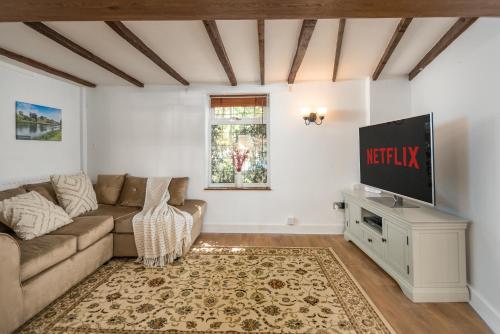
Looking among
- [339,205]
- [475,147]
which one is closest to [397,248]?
[475,147]

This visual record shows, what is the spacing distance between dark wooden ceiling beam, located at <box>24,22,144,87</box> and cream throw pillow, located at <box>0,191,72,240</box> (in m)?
1.60

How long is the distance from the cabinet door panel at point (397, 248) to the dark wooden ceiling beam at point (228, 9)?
1755 millimetres

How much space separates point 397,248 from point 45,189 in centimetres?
402

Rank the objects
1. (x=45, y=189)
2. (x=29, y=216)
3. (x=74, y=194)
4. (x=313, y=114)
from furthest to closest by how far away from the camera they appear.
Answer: (x=313, y=114), (x=74, y=194), (x=45, y=189), (x=29, y=216)

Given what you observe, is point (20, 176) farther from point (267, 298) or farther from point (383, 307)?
point (383, 307)

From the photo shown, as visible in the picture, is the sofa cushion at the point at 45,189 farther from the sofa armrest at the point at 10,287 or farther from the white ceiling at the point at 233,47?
the white ceiling at the point at 233,47

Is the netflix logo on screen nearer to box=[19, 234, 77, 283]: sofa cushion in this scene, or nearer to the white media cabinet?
the white media cabinet

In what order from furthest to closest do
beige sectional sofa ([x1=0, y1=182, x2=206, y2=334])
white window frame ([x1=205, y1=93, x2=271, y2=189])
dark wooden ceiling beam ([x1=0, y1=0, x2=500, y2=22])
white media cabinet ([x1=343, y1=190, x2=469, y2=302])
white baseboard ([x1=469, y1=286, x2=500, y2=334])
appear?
white window frame ([x1=205, y1=93, x2=271, y2=189]), white media cabinet ([x1=343, y1=190, x2=469, y2=302]), white baseboard ([x1=469, y1=286, x2=500, y2=334]), beige sectional sofa ([x1=0, y1=182, x2=206, y2=334]), dark wooden ceiling beam ([x1=0, y1=0, x2=500, y2=22])

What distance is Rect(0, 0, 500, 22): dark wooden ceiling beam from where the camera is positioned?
1.56 meters

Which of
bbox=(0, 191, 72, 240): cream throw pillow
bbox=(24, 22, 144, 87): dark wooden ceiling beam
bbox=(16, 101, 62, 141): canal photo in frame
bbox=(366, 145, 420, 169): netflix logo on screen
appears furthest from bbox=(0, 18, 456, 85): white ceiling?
bbox=(0, 191, 72, 240): cream throw pillow

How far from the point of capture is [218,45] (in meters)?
2.58

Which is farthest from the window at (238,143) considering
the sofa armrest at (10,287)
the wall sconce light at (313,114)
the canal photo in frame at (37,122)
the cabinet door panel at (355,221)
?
the sofa armrest at (10,287)

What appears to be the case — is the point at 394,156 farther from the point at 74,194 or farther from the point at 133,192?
the point at 74,194

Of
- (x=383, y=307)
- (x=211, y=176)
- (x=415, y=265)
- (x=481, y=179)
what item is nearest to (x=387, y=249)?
(x=415, y=265)
